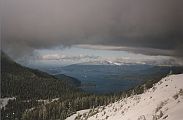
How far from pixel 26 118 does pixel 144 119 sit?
545 ft

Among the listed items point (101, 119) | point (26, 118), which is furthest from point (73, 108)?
point (101, 119)

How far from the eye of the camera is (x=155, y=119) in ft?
70.8

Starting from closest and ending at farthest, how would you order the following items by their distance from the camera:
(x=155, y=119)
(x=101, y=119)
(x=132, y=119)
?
1. (x=155, y=119)
2. (x=132, y=119)
3. (x=101, y=119)

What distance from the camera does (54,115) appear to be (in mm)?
166875

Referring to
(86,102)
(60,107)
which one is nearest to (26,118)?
(60,107)

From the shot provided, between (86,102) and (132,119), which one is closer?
(132,119)

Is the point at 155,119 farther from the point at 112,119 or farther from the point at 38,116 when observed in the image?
the point at 38,116

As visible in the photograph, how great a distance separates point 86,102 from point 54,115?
2199 cm

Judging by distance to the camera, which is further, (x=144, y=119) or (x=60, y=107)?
(x=60, y=107)

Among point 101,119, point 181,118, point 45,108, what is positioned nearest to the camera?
point 181,118

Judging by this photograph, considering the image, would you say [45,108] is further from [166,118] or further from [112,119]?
[166,118]

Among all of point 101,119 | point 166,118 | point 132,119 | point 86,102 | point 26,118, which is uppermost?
point 166,118

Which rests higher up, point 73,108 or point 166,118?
point 166,118

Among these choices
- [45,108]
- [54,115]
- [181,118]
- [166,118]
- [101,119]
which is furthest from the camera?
[45,108]
